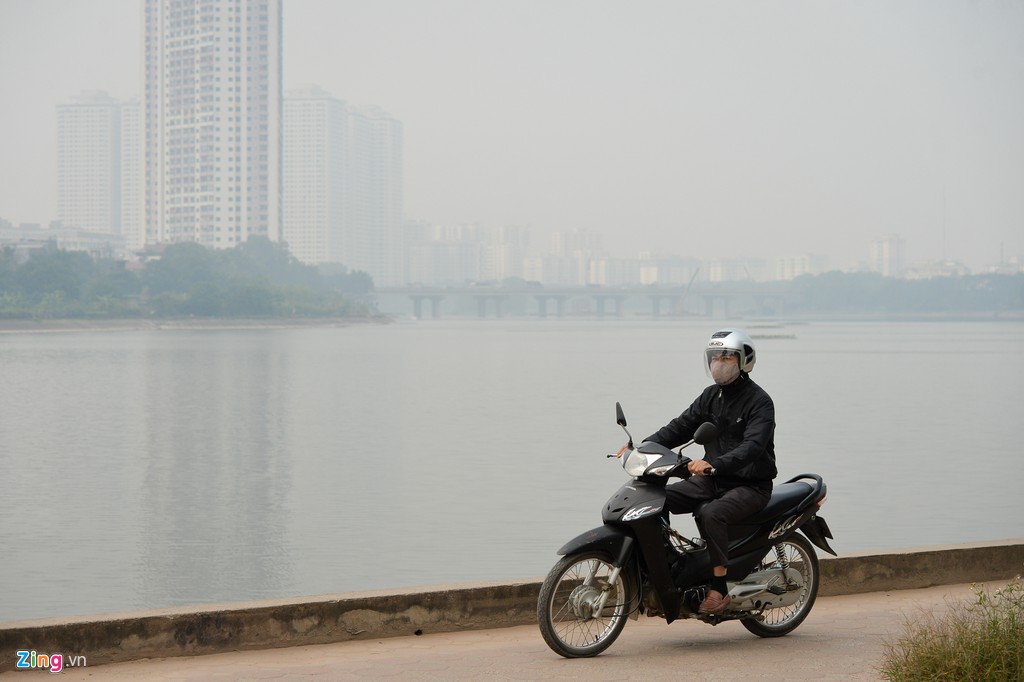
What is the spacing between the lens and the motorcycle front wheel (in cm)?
638

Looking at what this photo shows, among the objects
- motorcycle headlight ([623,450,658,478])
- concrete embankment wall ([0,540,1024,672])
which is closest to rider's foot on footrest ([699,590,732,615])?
motorcycle headlight ([623,450,658,478])

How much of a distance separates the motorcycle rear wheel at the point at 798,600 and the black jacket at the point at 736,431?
0.54 metres

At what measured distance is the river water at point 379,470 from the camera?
15906mm

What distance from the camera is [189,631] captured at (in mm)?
6695

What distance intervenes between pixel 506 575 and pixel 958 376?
49771mm

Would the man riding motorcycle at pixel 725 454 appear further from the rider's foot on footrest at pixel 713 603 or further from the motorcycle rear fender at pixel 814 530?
the motorcycle rear fender at pixel 814 530

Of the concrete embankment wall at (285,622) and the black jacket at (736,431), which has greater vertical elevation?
the black jacket at (736,431)

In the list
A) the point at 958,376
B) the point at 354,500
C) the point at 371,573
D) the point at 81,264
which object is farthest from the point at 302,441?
the point at 81,264

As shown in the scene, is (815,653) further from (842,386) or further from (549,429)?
(842,386)

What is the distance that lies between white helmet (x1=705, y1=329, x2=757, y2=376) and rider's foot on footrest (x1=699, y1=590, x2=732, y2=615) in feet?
3.75

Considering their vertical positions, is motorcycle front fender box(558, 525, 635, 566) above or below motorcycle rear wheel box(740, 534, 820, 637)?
above
